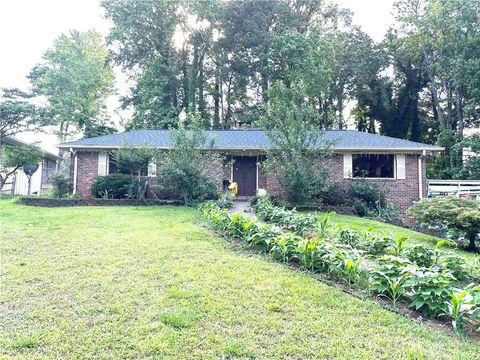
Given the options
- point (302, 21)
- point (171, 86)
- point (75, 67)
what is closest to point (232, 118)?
point (171, 86)

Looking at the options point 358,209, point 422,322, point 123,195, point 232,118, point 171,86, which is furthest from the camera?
point 232,118

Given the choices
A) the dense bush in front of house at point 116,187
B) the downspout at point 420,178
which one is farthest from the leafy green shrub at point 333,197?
the dense bush in front of house at point 116,187

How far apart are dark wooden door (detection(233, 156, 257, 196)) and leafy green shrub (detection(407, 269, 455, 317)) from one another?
10.9 meters

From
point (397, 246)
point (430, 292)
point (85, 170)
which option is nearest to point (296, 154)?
point (397, 246)

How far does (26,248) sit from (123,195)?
7355mm

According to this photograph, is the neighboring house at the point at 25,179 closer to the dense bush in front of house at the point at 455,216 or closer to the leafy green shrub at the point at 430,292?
the dense bush in front of house at the point at 455,216

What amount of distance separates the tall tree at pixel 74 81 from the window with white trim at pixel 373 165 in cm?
1701

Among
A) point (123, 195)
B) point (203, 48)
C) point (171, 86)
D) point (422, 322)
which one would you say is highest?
point (203, 48)

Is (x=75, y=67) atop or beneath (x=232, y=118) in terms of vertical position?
atop

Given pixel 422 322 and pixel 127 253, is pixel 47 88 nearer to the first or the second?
pixel 127 253

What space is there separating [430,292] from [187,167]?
28.0 feet

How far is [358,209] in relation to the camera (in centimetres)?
1122

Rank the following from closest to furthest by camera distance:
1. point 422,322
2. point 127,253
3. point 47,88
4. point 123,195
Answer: point 422,322
point 127,253
point 123,195
point 47,88

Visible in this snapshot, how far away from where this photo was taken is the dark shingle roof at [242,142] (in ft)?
41.1
